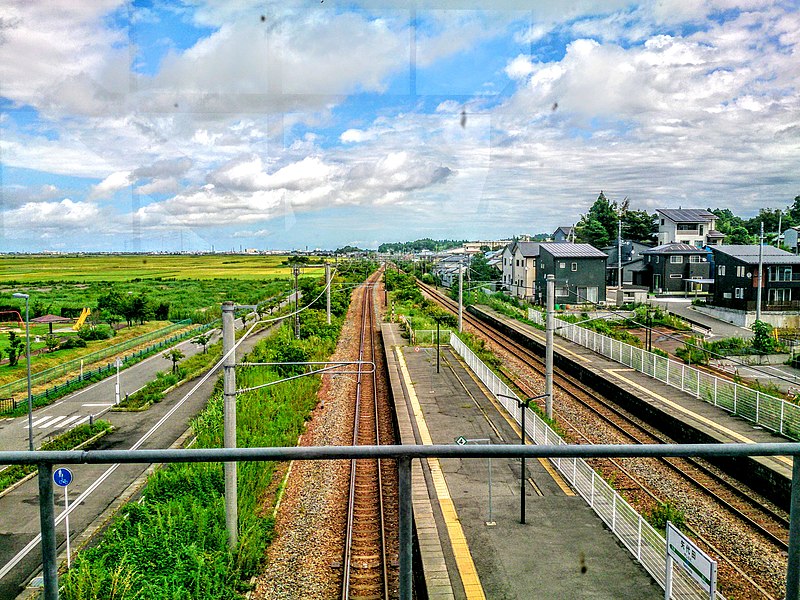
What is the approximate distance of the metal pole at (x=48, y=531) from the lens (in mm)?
1056

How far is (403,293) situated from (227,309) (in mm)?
23526

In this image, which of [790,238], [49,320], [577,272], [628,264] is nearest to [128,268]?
[49,320]

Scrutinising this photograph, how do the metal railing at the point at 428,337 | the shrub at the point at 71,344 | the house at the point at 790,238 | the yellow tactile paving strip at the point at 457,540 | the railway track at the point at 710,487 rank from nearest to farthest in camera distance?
1. the yellow tactile paving strip at the point at 457,540
2. the railway track at the point at 710,487
3. the metal railing at the point at 428,337
4. the shrub at the point at 71,344
5. the house at the point at 790,238

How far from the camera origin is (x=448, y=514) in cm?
513

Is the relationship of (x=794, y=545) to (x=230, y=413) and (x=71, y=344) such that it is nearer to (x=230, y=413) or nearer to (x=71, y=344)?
(x=230, y=413)

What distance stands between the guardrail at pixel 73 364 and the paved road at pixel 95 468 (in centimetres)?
120

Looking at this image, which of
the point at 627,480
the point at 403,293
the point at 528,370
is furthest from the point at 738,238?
the point at 627,480

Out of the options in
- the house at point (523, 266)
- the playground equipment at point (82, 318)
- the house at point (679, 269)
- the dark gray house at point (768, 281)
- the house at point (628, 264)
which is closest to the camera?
the playground equipment at point (82, 318)

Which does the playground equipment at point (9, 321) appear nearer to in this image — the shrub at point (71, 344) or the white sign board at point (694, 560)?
the shrub at point (71, 344)

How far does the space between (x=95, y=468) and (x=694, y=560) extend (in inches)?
373

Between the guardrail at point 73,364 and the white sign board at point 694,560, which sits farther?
the guardrail at point 73,364

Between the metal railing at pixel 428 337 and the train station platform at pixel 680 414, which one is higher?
the metal railing at pixel 428 337

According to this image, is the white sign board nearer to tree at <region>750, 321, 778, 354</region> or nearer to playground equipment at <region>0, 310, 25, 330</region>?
tree at <region>750, 321, 778, 354</region>

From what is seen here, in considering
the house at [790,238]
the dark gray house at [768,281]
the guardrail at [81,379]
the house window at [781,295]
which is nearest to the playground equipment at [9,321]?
the guardrail at [81,379]
